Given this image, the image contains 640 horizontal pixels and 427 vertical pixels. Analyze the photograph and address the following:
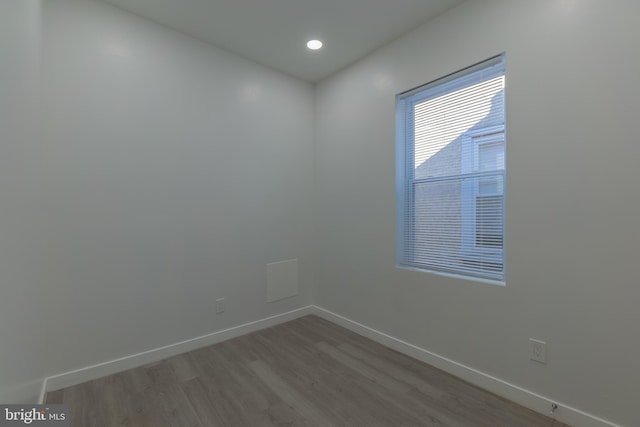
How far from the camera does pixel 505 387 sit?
1.98 m

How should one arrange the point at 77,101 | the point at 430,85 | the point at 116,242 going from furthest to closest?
the point at 430,85 → the point at 116,242 → the point at 77,101

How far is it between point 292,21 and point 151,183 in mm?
1851

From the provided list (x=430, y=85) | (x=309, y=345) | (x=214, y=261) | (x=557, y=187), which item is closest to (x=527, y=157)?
(x=557, y=187)

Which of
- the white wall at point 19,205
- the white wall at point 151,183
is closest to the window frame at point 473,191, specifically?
the white wall at point 151,183

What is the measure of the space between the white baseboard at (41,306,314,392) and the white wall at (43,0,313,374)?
5 centimetres

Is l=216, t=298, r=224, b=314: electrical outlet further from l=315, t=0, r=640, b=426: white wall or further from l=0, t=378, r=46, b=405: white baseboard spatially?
l=315, t=0, r=640, b=426: white wall

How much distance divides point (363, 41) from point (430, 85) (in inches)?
31.8

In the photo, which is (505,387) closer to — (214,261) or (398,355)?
(398,355)

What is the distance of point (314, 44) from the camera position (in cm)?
279

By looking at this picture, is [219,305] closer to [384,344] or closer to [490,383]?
[384,344]

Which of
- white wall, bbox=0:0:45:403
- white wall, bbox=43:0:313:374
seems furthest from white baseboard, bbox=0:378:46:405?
white wall, bbox=43:0:313:374

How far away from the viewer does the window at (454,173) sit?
6.97 ft

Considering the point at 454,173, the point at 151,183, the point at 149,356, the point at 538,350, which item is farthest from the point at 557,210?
the point at 149,356

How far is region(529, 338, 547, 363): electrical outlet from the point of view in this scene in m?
1.82
